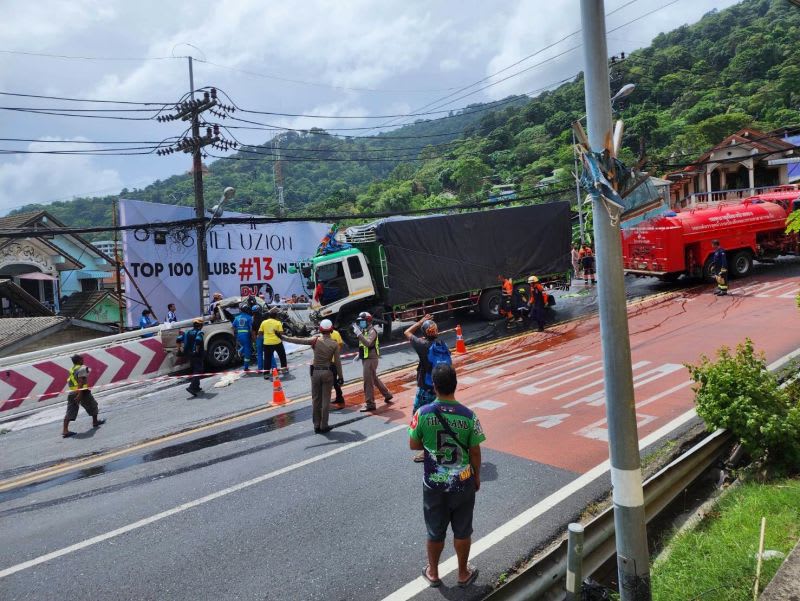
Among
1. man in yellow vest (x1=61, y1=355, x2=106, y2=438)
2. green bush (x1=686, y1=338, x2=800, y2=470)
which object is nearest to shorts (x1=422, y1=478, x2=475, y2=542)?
green bush (x1=686, y1=338, x2=800, y2=470)

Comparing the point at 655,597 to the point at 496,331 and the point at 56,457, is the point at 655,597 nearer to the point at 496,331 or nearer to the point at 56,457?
the point at 56,457

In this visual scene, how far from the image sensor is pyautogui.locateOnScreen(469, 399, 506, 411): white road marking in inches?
341

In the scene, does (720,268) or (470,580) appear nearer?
(470,580)

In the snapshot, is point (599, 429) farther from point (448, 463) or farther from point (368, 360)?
point (448, 463)

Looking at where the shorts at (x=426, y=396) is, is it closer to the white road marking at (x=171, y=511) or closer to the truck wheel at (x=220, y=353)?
the white road marking at (x=171, y=511)

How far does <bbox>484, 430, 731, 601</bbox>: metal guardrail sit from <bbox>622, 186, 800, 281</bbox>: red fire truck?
1302 centimetres

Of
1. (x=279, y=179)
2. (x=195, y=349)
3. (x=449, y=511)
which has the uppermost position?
(x=279, y=179)

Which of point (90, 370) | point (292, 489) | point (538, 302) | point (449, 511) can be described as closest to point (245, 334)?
point (90, 370)

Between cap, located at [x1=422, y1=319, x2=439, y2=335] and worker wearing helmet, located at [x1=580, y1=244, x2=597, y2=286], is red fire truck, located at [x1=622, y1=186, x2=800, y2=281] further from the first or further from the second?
cap, located at [x1=422, y1=319, x2=439, y2=335]

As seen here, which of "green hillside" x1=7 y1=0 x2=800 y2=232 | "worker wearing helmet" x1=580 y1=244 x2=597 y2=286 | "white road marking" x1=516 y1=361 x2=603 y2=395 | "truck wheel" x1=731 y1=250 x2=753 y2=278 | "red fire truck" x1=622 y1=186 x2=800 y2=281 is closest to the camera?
"white road marking" x1=516 y1=361 x2=603 y2=395

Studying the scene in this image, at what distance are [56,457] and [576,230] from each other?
3982cm

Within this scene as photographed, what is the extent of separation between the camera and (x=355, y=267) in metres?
15.5

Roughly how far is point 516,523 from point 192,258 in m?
20.7

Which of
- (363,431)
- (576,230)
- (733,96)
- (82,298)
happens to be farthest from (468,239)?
(733,96)
